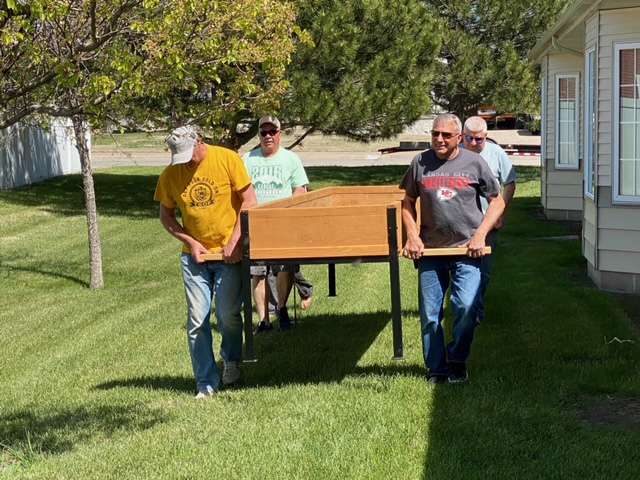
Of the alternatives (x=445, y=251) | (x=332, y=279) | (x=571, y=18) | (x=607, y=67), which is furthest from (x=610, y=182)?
(x=445, y=251)

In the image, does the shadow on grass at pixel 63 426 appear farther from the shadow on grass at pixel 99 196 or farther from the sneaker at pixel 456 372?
the shadow on grass at pixel 99 196

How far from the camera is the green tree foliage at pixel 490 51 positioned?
92.2 ft

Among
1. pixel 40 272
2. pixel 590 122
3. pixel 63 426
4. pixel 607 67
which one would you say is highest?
pixel 607 67

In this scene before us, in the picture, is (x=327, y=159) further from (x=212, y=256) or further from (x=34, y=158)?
(x=212, y=256)

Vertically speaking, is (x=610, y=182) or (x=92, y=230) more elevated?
(x=610, y=182)

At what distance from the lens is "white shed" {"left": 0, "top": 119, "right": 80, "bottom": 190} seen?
26.6 metres

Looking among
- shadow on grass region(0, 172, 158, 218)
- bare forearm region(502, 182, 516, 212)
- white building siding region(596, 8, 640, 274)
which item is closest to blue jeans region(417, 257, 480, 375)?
bare forearm region(502, 182, 516, 212)

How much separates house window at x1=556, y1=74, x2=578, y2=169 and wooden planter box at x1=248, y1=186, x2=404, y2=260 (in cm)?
1180

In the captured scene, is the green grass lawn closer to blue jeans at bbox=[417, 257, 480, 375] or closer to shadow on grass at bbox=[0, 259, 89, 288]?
blue jeans at bbox=[417, 257, 480, 375]

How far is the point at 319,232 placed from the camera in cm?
641

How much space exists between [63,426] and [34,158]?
76.7ft

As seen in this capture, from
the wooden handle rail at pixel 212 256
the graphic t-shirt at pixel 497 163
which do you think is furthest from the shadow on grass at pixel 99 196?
the wooden handle rail at pixel 212 256

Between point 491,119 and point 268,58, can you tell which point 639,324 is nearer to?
point 268,58

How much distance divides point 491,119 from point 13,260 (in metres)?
39.5
